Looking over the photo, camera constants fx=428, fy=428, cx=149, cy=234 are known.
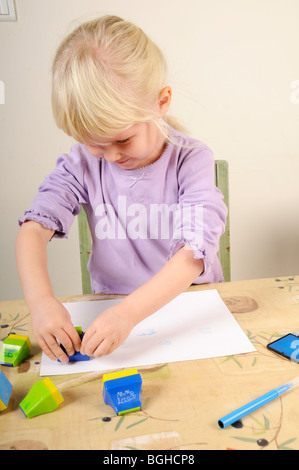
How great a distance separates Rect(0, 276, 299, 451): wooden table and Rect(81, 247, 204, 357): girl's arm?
4 cm

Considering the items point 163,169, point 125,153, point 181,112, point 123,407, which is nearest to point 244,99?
point 181,112

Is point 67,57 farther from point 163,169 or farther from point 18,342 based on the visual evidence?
point 18,342

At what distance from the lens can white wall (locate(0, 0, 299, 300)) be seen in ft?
3.84

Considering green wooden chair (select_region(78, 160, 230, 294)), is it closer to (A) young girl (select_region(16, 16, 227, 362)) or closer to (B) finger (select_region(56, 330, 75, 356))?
(A) young girl (select_region(16, 16, 227, 362))

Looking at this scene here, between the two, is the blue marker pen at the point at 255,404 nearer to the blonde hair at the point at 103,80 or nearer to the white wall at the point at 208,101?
the blonde hair at the point at 103,80

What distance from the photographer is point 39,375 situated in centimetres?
48

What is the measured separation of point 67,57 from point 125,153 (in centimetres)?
15

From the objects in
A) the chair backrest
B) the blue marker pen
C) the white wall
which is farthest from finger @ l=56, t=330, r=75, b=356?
the white wall

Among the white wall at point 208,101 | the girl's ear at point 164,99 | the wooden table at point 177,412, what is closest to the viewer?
the wooden table at point 177,412

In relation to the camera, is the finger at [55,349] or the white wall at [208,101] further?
the white wall at [208,101]

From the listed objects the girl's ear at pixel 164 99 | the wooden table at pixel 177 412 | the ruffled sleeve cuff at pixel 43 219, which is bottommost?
the wooden table at pixel 177 412

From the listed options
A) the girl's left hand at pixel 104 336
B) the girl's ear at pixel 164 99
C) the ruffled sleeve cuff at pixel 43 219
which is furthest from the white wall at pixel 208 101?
the girl's left hand at pixel 104 336

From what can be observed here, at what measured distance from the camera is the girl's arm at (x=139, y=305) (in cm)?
49

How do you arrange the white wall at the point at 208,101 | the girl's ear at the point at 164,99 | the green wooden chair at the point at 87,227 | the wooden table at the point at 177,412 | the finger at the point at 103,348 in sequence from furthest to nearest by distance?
the white wall at the point at 208,101
the green wooden chair at the point at 87,227
the girl's ear at the point at 164,99
the finger at the point at 103,348
the wooden table at the point at 177,412
